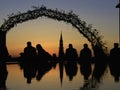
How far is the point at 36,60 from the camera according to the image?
24.8 meters

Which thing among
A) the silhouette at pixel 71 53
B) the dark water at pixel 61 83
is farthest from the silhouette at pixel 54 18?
the dark water at pixel 61 83

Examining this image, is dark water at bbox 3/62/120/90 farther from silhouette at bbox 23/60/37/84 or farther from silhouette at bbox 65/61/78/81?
silhouette at bbox 65/61/78/81

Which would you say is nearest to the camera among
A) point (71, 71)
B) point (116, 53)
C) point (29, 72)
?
point (29, 72)

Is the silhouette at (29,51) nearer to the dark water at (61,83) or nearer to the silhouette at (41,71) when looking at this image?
the silhouette at (41,71)

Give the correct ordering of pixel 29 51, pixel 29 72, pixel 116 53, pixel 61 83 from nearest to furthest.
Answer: pixel 61 83
pixel 29 72
pixel 29 51
pixel 116 53

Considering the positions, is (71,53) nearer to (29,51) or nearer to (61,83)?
(29,51)

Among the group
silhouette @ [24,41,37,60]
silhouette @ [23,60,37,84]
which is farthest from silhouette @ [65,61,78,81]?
silhouette @ [24,41,37,60]

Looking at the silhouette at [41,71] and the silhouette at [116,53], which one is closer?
the silhouette at [41,71]

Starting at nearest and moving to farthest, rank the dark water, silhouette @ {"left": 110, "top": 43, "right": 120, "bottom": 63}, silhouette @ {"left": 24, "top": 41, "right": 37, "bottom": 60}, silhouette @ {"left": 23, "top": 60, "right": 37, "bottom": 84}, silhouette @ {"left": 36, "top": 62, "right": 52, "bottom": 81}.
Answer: the dark water → silhouette @ {"left": 23, "top": 60, "right": 37, "bottom": 84} → silhouette @ {"left": 36, "top": 62, "right": 52, "bottom": 81} → silhouette @ {"left": 24, "top": 41, "right": 37, "bottom": 60} → silhouette @ {"left": 110, "top": 43, "right": 120, "bottom": 63}

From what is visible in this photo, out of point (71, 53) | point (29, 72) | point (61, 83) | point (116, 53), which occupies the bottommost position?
point (61, 83)

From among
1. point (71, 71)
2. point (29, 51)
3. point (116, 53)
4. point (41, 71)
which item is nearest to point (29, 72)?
point (41, 71)

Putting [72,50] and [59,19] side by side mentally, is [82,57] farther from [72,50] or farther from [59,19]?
[59,19]

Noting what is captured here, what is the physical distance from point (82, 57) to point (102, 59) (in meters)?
1.70

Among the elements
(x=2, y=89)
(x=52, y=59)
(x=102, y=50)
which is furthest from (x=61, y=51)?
(x=2, y=89)
